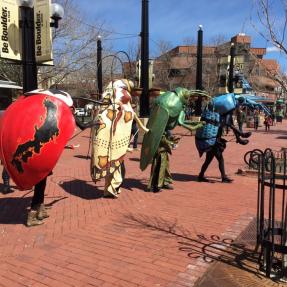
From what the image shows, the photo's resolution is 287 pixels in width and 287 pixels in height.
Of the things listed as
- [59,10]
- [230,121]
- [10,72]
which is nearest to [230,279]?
[230,121]

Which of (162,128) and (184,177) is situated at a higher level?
(162,128)

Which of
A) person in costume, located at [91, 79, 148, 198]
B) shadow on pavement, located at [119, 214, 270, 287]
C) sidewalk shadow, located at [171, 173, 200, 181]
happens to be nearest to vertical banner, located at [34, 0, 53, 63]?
person in costume, located at [91, 79, 148, 198]

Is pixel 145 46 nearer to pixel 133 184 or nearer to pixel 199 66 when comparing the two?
pixel 199 66

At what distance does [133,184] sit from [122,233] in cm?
314

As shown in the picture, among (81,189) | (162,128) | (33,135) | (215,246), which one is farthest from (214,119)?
(33,135)

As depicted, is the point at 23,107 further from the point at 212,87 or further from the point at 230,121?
the point at 212,87

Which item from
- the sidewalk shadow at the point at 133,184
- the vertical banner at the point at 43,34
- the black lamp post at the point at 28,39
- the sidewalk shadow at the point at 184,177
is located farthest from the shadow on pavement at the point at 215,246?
the vertical banner at the point at 43,34

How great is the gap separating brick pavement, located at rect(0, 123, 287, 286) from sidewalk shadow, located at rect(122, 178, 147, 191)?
0.02m

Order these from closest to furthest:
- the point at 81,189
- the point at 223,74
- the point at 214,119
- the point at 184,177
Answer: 1. the point at 81,189
2. the point at 214,119
3. the point at 184,177
4. the point at 223,74

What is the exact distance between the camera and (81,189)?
8.05 meters

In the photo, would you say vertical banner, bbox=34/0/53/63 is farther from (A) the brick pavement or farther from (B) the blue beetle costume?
(B) the blue beetle costume

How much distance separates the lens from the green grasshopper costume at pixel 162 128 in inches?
287

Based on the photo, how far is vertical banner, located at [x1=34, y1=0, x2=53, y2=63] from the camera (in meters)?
9.49

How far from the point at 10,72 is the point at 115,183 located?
17.8 meters
